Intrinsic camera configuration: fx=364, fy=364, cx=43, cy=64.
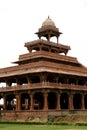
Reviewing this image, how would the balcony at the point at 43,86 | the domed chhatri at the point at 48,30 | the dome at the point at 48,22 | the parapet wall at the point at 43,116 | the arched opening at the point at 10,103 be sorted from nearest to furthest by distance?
the parapet wall at the point at 43,116 → the balcony at the point at 43,86 → the arched opening at the point at 10,103 → the domed chhatri at the point at 48,30 → the dome at the point at 48,22

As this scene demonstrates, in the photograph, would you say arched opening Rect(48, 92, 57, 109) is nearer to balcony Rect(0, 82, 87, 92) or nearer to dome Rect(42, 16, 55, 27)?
balcony Rect(0, 82, 87, 92)

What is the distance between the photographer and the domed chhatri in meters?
61.3

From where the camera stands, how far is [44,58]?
184 ft

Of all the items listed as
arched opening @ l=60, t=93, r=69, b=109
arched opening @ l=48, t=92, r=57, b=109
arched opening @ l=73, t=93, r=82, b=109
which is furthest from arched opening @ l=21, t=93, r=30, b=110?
arched opening @ l=73, t=93, r=82, b=109

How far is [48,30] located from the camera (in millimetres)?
61250

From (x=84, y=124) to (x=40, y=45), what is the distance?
824 inches

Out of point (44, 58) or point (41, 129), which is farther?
point (44, 58)

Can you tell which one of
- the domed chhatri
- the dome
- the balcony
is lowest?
the balcony

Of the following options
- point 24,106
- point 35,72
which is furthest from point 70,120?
point 24,106

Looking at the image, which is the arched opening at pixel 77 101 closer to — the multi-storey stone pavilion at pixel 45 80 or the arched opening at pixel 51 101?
the multi-storey stone pavilion at pixel 45 80

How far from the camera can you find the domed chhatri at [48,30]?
61.3 meters

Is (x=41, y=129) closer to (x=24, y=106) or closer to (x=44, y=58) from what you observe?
(x=44, y=58)

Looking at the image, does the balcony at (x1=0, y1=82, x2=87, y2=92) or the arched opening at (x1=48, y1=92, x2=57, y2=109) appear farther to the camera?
the arched opening at (x1=48, y1=92, x2=57, y2=109)

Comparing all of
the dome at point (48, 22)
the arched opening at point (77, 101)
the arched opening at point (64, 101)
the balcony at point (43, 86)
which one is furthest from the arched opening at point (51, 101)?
the dome at point (48, 22)
